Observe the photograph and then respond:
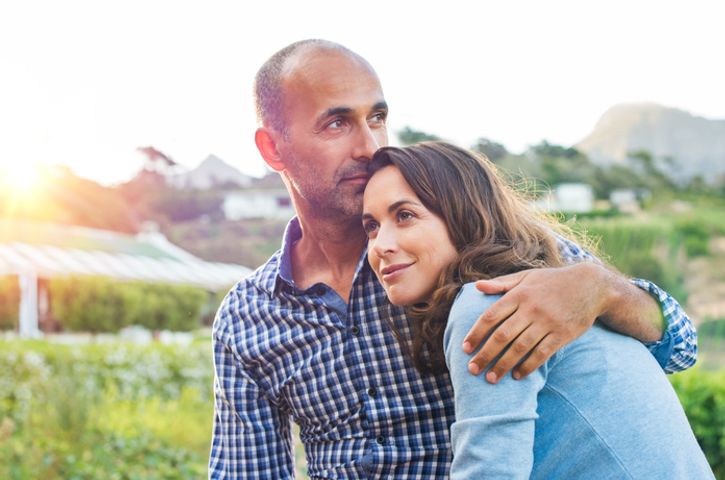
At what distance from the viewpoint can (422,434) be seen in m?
2.12

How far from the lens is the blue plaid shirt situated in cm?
210

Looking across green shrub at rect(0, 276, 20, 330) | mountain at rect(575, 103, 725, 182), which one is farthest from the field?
mountain at rect(575, 103, 725, 182)

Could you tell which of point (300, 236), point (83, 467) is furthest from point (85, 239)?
point (300, 236)

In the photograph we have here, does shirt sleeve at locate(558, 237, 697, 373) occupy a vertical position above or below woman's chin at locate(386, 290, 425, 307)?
below

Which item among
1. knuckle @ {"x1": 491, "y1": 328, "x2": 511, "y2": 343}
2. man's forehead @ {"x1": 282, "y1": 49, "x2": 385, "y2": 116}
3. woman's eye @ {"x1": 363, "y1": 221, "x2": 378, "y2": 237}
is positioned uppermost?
man's forehead @ {"x1": 282, "y1": 49, "x2": 385, "y2": 116}

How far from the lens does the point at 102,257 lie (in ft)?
81.1

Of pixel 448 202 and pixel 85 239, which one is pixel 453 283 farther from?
pixel 85 239

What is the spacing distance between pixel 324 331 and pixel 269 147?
0.60 meters

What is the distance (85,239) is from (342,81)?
27165 millimetres

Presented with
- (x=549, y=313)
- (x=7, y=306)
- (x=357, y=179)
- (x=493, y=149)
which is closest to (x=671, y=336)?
(x=549, y=313)

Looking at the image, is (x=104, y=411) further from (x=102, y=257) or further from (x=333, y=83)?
(x=102, y=257)

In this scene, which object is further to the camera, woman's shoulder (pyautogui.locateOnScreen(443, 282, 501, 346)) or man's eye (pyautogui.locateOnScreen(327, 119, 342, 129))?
man's eye (pyautogui.locateOnScreen(327, 119, 342, 129))

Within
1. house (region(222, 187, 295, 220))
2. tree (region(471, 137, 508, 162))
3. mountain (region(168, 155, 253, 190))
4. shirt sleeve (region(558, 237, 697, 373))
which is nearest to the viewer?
shirt sleeve (region(558, 237, 697, 373))

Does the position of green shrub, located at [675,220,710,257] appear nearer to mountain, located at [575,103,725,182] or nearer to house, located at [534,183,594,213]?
house, located at [534,183,594,213]
